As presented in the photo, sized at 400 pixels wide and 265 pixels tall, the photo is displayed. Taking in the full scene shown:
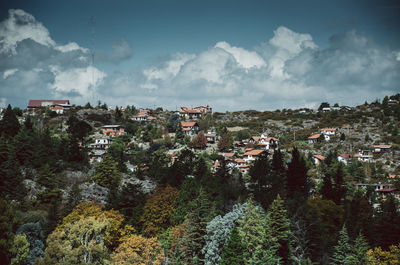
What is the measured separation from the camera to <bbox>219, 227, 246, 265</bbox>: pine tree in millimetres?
32594

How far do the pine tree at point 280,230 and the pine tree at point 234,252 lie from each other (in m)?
4.84

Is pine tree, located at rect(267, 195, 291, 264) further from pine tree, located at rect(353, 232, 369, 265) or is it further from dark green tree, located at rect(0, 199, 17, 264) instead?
dark green tree, located at rect(0, 199, 17, 264)

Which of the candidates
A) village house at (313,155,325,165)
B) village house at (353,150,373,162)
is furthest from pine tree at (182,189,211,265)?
village house at (353,150,373,162)

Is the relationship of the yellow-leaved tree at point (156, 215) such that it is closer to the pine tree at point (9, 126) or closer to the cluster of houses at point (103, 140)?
the cluster of houses at point (103, 140)

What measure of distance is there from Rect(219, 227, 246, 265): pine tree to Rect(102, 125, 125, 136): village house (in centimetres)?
8870

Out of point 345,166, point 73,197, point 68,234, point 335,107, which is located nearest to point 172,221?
point 68,234

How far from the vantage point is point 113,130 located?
391 ft

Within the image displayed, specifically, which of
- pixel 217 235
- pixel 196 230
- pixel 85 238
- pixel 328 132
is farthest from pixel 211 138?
pixel 85 238

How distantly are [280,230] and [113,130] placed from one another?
301 feet

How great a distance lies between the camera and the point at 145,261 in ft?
110

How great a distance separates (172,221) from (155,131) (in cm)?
7703

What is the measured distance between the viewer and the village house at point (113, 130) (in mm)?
115750

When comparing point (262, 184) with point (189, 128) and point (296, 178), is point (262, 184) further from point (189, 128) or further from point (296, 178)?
point (189, 128)

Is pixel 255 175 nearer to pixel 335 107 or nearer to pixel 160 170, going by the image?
pixel 160 170
